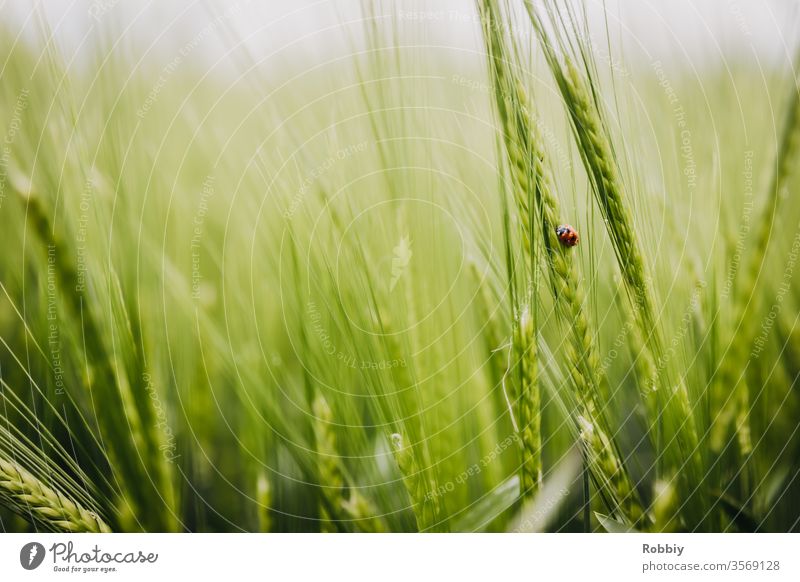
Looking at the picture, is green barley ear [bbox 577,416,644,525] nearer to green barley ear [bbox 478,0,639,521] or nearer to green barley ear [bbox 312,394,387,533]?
green barley ear [bbox 478,0,639,521]

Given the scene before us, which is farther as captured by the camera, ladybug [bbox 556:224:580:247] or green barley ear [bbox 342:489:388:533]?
green barley ear [bbox 342:489:388:533]

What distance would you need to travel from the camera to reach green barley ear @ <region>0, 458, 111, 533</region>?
0.56m

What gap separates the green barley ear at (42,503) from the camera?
56cm

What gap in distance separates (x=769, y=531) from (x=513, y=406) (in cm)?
42

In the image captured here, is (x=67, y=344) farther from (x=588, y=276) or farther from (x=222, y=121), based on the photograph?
(x=588, y=276)

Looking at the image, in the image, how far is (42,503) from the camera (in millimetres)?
583

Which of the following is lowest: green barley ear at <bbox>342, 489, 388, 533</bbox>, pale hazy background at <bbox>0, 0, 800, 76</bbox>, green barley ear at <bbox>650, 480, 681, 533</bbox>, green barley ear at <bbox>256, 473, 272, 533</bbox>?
green barley ear at <bbox>650, 480, 681, 533</bbox>

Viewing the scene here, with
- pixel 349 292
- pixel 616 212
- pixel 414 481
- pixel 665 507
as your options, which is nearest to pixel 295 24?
pixel 349 292

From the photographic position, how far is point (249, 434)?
0.64m

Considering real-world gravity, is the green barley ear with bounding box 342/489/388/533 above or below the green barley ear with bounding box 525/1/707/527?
below

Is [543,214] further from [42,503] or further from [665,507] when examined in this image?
[42,503]

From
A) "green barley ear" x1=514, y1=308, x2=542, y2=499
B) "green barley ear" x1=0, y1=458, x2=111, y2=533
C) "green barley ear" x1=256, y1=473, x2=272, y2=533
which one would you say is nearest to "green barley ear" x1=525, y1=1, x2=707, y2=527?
"green barley ear" x1=514, y1=308, x2=542, y2=499

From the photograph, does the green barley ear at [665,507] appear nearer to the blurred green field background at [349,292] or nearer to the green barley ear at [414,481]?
the blurred green field background at [349,292]

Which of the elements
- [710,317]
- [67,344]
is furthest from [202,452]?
[710,317]
